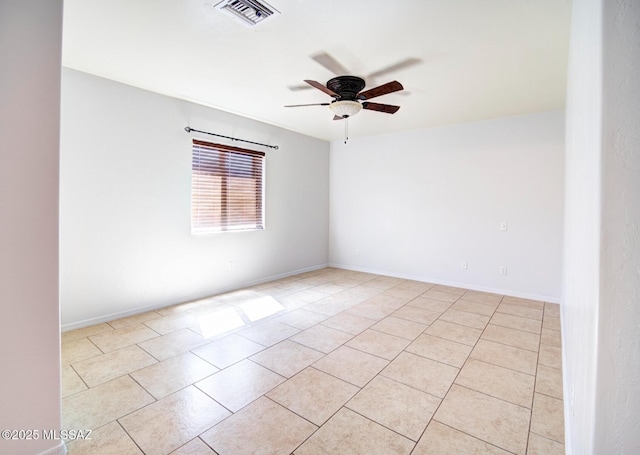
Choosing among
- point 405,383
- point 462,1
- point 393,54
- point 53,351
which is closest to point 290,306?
point 405,383

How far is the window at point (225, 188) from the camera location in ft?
12.5

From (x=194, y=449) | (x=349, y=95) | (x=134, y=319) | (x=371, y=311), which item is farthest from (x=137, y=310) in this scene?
(x=349, y=95)

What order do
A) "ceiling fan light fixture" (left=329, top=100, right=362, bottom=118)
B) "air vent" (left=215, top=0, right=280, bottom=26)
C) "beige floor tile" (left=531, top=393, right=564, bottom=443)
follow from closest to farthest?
"beige floor tile" (left=531, top=393, right=564, bottom=443) → "air vent" (left=215, top=0, right=280, bottom=26) → "ceiling fan light fixture" (left=329, top=100, right=362, bottom=118)

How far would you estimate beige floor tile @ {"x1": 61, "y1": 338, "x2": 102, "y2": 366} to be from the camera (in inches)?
91.4

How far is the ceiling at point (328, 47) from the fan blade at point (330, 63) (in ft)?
0.18

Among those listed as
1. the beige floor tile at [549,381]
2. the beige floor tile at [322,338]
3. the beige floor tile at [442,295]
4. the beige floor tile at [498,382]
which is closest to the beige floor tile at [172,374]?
the beige floor tile at [322,338]

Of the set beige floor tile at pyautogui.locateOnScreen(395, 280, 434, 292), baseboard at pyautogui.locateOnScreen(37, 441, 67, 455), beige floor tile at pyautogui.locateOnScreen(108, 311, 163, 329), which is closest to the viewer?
baseboard at pyautogui.locateOnScreen(37, 441, 67, 455)

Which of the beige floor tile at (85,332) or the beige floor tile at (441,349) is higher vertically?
the beige floor tile at (85,332)

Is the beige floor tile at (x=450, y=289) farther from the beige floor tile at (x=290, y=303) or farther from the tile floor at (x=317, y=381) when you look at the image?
the beige floor tile at (x=290, y=303)

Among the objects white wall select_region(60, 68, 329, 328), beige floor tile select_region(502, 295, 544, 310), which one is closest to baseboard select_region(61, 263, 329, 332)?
white wall select_region(60, 68, 329, 328)

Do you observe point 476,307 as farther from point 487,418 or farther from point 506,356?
point 487,418

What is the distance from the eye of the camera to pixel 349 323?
3092 millimetres

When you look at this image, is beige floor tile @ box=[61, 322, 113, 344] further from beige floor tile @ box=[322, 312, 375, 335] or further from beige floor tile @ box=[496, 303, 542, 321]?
beige floor tile @ box=[496, 303, 542, 321]

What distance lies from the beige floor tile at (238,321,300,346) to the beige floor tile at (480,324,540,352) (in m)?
1.86
